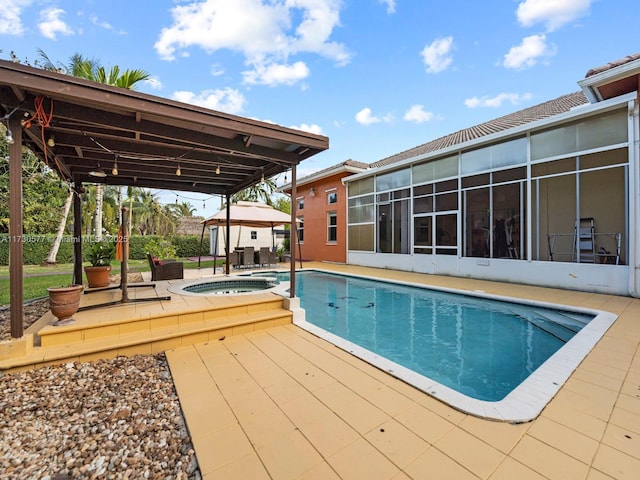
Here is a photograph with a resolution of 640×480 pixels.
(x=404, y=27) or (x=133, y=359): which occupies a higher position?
(x=404, y=27)

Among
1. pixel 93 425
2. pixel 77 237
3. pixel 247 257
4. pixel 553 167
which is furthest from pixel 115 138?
pixel 553 167

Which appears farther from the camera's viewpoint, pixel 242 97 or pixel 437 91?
pixel 242 97

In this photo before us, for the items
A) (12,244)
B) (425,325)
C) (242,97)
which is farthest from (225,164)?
(242,97)

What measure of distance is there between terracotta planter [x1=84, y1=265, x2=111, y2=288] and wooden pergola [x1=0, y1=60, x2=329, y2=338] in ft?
1.21

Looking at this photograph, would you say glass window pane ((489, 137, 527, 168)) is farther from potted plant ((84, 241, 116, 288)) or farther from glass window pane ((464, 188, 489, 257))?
potted plant ((84, 241, 116, 288))

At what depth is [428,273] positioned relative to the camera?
10922mm

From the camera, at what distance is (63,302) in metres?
3.53

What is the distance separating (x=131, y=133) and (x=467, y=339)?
6483 mm

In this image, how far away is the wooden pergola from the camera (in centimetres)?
302

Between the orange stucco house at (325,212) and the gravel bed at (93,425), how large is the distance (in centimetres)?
1164

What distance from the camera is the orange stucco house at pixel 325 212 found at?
1505cm

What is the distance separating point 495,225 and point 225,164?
27.5ft

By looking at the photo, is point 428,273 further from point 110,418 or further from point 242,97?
point 242,97

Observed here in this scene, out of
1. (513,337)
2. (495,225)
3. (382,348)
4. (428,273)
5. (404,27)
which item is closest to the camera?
(382,348)
